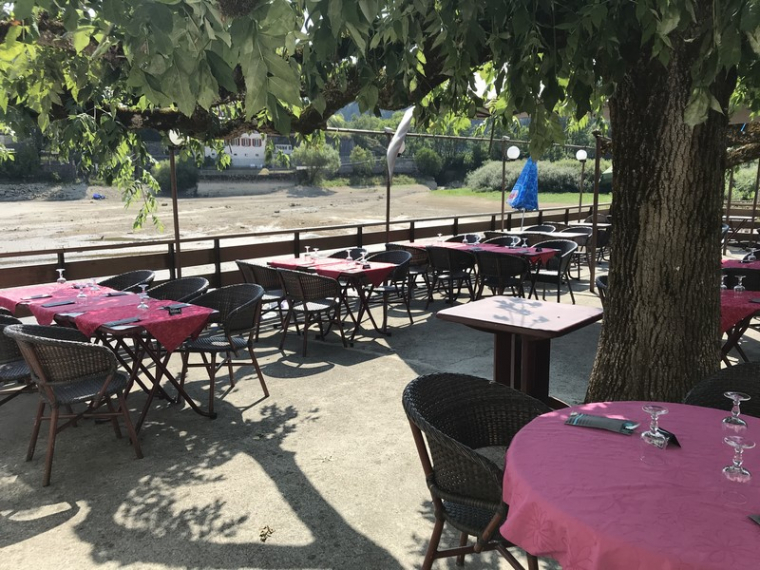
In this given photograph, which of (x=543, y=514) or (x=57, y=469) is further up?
(x=543, y=514)

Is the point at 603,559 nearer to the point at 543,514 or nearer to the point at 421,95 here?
the point at 543,514

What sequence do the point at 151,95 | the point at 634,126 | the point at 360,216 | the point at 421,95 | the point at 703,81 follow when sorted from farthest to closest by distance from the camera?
the point at 360,216, the point at 421,95, the point at 634,126, the point at 703,81, the point at 151,95

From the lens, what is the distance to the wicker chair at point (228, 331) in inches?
170

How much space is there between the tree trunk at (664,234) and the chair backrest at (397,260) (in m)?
3.75

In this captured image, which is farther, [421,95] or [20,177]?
[20,177]

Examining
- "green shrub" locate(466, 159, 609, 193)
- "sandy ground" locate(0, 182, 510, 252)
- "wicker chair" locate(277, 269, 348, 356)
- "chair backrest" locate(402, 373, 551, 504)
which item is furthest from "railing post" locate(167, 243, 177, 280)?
"green shrub" locate(466, 159, 609, 193)

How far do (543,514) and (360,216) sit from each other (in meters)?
48.5

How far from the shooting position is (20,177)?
198 ft

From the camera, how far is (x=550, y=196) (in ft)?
190

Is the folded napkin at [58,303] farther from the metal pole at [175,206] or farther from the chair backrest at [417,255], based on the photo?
the chair backrest at [417,255]

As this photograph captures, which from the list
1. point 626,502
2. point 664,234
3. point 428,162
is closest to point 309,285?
point 664,234

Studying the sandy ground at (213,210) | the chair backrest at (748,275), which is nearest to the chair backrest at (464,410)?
the chair backrest at (748,275)

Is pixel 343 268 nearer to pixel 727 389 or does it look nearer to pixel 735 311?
pixel 735 311

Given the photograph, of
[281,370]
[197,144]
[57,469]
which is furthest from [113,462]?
[197,144]
